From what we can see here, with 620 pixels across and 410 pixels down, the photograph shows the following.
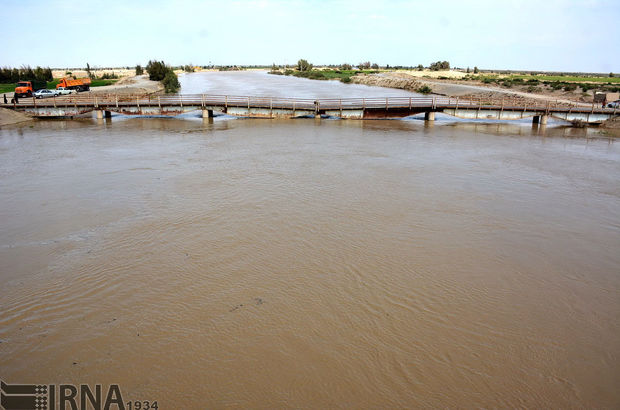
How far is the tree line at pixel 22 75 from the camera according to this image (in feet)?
200

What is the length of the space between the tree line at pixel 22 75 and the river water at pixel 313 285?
190 ft

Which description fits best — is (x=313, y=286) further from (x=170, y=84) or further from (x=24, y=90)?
(x=170, y=84)

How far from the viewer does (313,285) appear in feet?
27.4

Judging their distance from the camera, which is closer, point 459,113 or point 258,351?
point 258,351

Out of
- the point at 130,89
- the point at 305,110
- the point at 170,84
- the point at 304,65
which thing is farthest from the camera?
the point at 304,65

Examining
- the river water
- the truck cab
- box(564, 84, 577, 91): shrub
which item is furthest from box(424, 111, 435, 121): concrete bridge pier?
the truck cab

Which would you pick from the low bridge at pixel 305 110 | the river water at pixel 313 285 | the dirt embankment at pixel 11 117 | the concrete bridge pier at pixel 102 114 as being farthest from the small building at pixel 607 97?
the dirt embankment at pixel 11 117

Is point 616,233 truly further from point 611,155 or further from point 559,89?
point 559,89

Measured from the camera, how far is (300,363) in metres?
6.24

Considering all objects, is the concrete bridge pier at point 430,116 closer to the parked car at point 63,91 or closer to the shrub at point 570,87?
the shrub at point 570,87

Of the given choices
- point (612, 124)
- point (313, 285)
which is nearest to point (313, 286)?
point (313, 285)

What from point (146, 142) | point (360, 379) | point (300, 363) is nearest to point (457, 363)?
point (360, 379)

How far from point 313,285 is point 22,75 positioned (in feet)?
249

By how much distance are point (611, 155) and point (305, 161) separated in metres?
18.6
